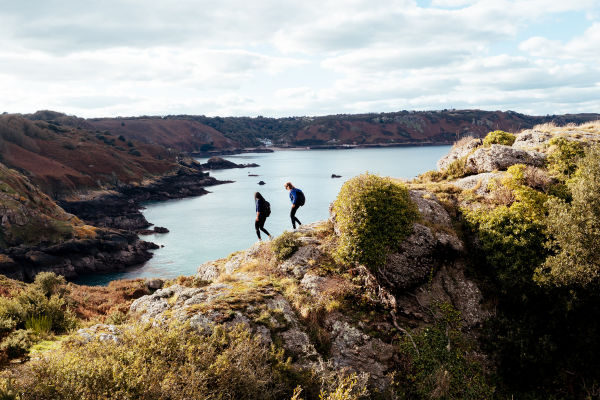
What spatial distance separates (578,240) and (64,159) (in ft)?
357

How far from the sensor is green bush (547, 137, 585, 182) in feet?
42.8

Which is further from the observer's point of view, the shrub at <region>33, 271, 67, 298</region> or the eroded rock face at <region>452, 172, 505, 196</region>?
the eroded rock face at <region>452, 172, 505, 196</region>

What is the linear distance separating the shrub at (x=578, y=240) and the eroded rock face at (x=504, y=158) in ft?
14.6

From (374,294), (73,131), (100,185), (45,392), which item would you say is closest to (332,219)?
(374,294)

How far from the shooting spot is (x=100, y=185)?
84.6 m

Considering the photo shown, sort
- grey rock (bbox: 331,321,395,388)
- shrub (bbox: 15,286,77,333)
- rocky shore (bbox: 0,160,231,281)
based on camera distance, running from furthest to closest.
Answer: rocky shore (bbox: 0,160,231,281) < shrub (bbox: 15,286,77,333) < grey rock (bbox: 331,321,395,388)

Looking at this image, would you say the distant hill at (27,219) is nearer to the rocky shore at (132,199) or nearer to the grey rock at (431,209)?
the rocky shore at (132,199)

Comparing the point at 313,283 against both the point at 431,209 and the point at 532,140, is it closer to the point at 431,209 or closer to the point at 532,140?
the point at 431,209

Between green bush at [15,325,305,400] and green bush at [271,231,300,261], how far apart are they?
5075 millimetres

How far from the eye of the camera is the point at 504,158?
14.5 m

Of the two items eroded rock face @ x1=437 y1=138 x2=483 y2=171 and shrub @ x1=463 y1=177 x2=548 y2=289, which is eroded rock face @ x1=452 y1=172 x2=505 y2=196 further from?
eroded rock face @ x1=437 y1=138 x2=483 y2=171

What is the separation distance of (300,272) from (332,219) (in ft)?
9.52

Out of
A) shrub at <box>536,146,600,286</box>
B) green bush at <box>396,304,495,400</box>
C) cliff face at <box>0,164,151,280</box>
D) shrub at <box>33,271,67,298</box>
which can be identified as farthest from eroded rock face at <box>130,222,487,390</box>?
cliff face at <box>0,164,151,280</box>

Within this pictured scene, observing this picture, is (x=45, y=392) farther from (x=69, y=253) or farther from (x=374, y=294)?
(x=69, y=253)
